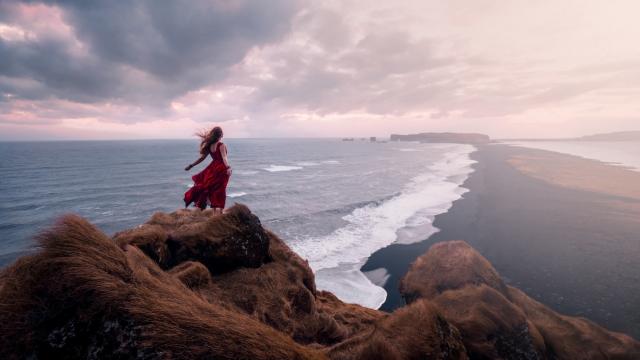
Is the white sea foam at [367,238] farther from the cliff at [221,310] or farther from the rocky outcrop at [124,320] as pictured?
the rocky outcrop at [124,320]

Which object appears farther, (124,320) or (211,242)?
(211,242)

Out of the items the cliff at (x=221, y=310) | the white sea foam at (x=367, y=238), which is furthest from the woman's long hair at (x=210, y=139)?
the white sea foam at (x=367, y=238)

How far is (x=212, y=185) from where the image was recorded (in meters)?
9.09

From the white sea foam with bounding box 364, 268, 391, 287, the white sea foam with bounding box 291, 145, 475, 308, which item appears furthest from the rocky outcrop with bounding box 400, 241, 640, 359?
the white sea foam with bounding box 364, 268, 391, 287

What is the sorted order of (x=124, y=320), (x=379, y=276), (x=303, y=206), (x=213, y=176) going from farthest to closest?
(x=303, y=206) → (x=379, y=276) → (x=213, y=176) → (x=124, y=320)

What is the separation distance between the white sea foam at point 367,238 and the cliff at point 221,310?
21.9 ft

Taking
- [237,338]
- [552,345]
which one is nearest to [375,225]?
Result: [552,345]

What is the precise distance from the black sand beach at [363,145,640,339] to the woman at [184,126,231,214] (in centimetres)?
1049

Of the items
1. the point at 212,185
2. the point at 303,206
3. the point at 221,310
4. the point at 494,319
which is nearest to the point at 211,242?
the point at 212,185

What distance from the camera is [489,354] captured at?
21.9 feet

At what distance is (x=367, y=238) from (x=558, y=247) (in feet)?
44.9

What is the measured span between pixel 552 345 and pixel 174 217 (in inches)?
449

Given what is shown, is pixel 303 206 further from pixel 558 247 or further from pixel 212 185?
pixel 212 185

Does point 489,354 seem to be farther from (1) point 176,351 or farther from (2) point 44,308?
(2) point 44,308
